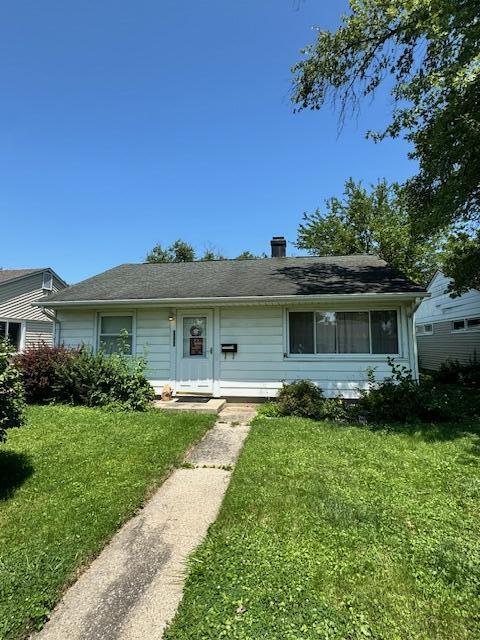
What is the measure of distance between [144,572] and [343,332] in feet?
24.3

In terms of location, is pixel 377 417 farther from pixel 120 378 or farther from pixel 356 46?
pixel 356 46

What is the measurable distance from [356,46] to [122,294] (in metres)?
9.01

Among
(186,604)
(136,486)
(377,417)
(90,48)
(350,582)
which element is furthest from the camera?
(90,48)

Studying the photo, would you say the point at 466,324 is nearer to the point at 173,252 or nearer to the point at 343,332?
the point at 343,332

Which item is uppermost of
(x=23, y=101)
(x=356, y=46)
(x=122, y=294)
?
(x=356, y=46)

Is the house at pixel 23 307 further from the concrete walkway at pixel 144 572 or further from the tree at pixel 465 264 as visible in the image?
the tree at pixel 465 264

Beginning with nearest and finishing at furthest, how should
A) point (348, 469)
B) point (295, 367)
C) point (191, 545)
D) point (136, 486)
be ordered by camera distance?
point (191, 545) < point (136, 486) < point (348, 469) < point (295, 367)

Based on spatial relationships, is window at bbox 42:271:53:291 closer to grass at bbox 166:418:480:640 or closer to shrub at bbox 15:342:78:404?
shrub at bbox 15:342:78:404

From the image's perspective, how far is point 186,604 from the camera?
246cm

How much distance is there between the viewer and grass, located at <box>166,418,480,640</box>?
229 centimetres

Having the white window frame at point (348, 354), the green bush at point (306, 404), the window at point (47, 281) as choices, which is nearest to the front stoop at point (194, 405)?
the green bush at point (306, 404)

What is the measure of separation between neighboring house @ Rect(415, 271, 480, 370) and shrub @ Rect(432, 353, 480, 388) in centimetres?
69

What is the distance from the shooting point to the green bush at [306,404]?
309 inches

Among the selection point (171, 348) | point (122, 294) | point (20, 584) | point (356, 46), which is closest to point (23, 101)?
point (122, 294)
